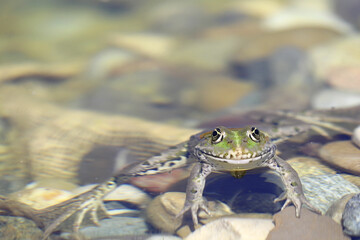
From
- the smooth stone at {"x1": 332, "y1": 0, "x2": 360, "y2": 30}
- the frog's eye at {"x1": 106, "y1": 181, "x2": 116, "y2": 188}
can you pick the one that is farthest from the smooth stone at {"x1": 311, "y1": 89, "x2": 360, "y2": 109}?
the smooth stone at {"x1": 332, "y1": 0, "x2": 360, "y2": 30}

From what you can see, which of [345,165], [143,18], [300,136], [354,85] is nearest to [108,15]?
[143,18]

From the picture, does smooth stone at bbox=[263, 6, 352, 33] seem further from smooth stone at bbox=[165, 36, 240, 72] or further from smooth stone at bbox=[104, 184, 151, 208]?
smooth stone at bbox=[104, 184, 151, 208]

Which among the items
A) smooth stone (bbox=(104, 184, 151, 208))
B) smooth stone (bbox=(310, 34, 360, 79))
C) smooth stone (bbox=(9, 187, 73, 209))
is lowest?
smooth stone (bbox=(9, 187, 73, 209))

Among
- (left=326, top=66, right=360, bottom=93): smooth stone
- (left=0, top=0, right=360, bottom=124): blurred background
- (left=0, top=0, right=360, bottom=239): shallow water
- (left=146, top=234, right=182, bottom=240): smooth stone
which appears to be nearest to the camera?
(left=146, top=234, right=182, bottom=240): smooth stone

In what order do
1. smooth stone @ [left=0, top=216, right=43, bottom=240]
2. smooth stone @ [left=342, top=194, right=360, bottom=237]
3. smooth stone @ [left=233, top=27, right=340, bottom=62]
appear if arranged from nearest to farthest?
smooth stone @ [left=342, top=194, right=360, bottom=237] < smooth stone @ [left=0, top=216, right=43, bottom=240] < smooth stone @ [left=233, top=27, right=340, bottom=62]

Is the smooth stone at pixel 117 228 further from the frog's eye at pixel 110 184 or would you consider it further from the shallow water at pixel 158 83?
the frog's eye at pixel 110 184

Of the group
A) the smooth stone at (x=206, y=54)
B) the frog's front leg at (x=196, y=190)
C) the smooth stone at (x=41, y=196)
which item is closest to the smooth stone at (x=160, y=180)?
the frog's front leg at (x=196, y=190)

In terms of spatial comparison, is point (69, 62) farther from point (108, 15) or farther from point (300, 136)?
point (300, 136)

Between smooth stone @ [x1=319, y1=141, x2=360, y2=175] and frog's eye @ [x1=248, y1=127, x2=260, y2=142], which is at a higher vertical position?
frog's eye @ [x1=248, y1=127, x2=260, y2=142]
